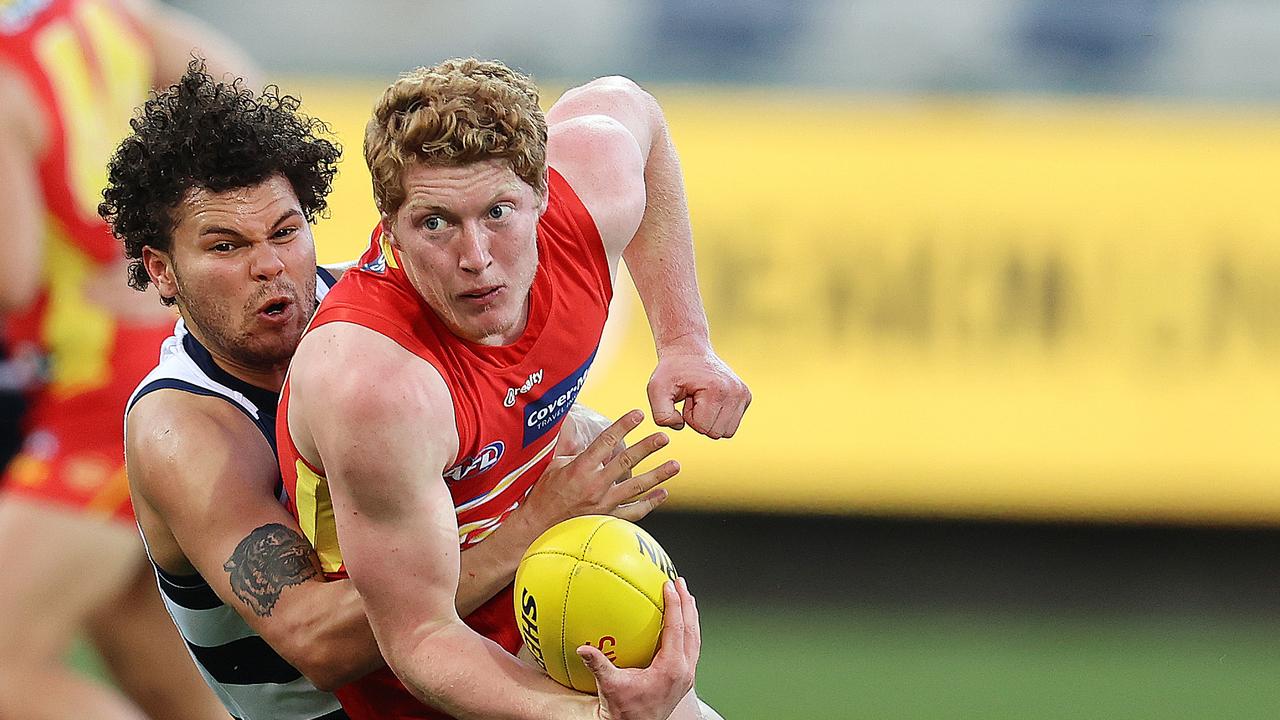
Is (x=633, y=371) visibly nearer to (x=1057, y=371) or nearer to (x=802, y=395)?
(x=802, y=395)

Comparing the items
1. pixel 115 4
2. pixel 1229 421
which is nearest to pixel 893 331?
pixel 1229 421

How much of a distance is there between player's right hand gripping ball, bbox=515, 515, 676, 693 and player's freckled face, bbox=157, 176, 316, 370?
833 millimetres

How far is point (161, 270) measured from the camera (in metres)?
3.88

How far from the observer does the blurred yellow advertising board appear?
7.89 m

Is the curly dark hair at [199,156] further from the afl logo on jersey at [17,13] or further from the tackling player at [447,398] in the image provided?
the afl logo on jersey at [17,13]

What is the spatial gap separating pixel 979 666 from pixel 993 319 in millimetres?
1665

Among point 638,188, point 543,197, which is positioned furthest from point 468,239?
point 638,188

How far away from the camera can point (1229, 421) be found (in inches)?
308

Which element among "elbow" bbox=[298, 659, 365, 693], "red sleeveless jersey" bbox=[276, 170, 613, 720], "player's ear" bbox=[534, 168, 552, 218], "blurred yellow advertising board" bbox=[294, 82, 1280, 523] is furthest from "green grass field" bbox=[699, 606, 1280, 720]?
"player's ear" bbox=[534, 168, 552, 218]

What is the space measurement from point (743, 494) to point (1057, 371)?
1.56 m

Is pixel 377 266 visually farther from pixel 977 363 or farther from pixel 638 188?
pixel 977 363

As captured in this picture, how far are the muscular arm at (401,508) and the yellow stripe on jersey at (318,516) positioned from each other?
0.11 meters

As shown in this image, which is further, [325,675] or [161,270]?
[161,270]

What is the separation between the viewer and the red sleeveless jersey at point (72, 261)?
501 cm
